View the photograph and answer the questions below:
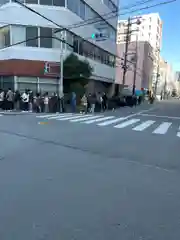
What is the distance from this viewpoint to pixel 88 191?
4.04 meters

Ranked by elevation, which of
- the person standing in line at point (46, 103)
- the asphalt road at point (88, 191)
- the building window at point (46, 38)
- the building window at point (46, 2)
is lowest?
the asphalt road at point (88, 191)

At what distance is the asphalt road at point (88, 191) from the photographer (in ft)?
9.50

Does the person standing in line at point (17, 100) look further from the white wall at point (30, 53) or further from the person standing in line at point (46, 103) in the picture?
the white wall at point (30, 53)

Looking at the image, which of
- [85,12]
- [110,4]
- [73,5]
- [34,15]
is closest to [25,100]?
[34,15]

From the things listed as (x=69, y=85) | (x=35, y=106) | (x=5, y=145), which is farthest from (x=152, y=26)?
(x=5, y=145)

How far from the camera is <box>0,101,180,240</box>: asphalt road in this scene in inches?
114

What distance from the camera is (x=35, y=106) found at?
18484mm

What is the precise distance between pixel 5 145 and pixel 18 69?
16.1m

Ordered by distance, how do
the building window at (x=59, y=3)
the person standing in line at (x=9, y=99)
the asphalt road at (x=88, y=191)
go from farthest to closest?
the building window at (x=59, y=3) < the person standing in line at (x=9, y=99) < the asphalt road at (x=88, y=191)

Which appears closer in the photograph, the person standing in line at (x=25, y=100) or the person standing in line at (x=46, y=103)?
the person standing in line at (x=25, y=100)

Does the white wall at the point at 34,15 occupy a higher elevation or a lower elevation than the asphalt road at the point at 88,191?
higher

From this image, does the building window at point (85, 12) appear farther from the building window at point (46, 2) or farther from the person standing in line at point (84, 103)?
the person standing in line at point (84, 103)

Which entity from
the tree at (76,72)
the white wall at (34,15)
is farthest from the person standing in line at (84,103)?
the white wall at (34,15)

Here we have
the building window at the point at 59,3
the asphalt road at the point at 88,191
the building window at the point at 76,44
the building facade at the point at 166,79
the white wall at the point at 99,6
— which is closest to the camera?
the asphalt road at the point at 88,191
